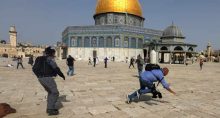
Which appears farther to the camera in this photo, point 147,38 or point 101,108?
point 147,38

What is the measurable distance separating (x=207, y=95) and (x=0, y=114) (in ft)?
20.1

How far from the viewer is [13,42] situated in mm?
106625

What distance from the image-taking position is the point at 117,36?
4738 cm

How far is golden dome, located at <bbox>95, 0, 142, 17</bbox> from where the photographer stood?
169 ft

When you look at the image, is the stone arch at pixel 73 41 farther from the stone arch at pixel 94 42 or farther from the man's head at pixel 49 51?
the man's head at pixel 49 51

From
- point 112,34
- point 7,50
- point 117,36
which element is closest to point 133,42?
point 117,36

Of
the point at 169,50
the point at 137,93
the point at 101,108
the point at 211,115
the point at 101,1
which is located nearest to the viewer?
the point at 211,115

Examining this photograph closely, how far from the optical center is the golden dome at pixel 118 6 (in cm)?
5159

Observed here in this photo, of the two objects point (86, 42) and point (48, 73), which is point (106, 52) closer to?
point (86, 42)

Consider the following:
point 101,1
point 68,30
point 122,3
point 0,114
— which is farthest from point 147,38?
point 0,114

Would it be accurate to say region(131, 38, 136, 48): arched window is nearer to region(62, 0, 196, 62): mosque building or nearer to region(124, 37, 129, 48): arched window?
region(62, 0, 196, 62): mosque building

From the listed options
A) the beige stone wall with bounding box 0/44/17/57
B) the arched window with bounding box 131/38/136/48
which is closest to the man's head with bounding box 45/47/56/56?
the arched window with bounding box 131/38/136/48

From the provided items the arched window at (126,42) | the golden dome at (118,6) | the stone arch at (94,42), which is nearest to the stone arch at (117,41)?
the arched window at (126,42)

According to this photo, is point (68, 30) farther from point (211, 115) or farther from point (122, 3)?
point (211, 115)
